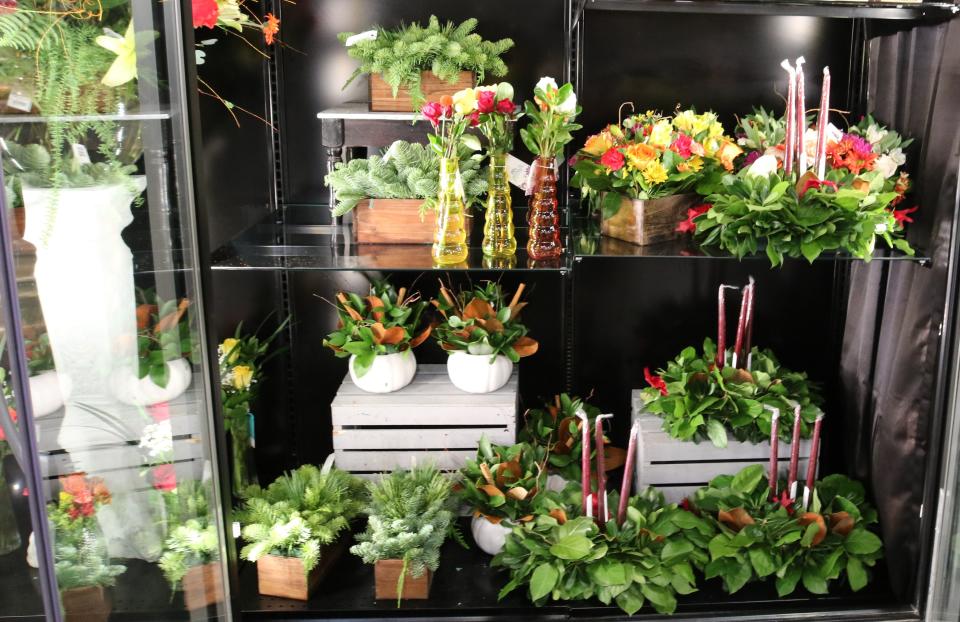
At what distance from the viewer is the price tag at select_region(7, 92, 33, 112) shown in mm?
1141

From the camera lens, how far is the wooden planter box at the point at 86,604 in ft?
4.02

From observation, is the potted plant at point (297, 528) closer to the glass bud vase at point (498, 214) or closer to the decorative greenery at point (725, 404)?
the glass bud vase at point (498, 214)

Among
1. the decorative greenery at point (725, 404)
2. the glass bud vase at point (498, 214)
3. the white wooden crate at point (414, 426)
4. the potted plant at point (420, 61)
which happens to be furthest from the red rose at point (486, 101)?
the decorative greenery at point (725, 404)

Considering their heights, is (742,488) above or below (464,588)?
above

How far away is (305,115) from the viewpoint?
8.27 feet

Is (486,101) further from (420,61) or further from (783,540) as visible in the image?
(783,540)

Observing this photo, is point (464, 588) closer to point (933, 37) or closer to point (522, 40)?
Result: point (522, 40)

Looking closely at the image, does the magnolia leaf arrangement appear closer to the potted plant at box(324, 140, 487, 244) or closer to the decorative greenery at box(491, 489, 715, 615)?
the potted plant at box(324, 140, 487, 244)

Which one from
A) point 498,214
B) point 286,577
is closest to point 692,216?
point 498,214

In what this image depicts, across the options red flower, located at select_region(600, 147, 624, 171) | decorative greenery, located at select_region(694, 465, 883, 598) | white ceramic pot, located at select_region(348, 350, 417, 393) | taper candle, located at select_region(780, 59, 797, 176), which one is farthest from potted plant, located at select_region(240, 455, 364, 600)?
taper candle, located at select_region(780, 59, 797, 176)

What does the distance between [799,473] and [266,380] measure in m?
1.48

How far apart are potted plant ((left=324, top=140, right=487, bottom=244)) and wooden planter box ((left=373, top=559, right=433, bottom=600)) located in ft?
2.49

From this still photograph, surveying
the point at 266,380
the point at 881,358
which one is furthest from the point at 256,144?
the point at 881,358

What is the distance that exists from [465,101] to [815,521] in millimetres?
1249
